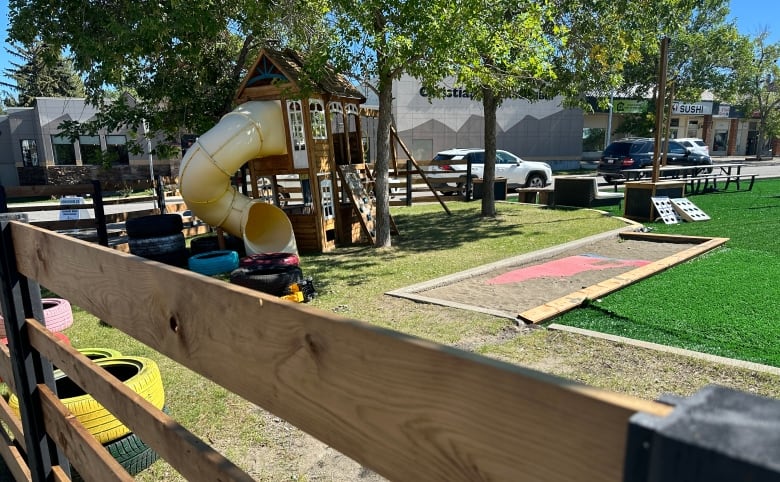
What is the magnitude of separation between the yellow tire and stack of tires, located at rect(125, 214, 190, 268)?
5.33m

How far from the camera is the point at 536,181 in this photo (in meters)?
21.1

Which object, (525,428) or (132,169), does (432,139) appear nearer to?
(132,169)

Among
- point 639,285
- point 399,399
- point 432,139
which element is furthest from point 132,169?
point 399,399

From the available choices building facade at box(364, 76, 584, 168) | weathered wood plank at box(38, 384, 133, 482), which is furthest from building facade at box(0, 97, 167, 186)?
weathered wood plank at box(38, 384, 133, 482)

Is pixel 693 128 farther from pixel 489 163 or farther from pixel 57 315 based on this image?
pixel 57 315

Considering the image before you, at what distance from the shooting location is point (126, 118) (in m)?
Result: 11.0

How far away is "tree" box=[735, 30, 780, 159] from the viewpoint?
38500mm

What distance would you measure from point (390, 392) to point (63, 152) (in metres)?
35.1

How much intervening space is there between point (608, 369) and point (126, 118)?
35.5 feet

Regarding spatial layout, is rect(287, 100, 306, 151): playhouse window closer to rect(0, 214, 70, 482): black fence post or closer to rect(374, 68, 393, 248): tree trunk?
rect(374, 68, 393, 248): tree trunk

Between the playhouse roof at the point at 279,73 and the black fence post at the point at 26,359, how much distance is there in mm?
7403

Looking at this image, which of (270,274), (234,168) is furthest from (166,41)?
(270,274)

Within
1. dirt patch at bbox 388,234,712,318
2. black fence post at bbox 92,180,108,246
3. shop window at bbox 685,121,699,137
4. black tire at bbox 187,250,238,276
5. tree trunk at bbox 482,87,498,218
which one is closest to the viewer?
dirt patch at bbox 388,234,712,318

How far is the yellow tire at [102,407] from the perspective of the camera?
314 cm
